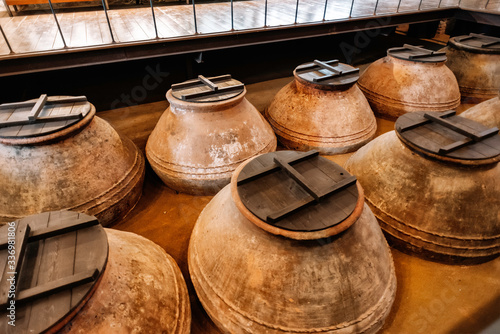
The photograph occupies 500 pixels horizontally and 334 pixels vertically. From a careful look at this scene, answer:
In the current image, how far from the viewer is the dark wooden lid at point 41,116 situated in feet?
9.64

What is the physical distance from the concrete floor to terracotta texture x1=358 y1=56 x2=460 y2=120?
129 inches

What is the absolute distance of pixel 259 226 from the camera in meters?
2.06

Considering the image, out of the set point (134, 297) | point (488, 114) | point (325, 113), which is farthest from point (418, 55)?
point (134, 297)

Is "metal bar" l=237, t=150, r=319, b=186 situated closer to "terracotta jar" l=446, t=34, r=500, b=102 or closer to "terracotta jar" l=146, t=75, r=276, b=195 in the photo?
"terracotta jar" l=146, t=75, r=276, b=195

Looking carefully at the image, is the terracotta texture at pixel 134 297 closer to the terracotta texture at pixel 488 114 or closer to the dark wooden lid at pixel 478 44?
the terracotta texture at pixel 488 114

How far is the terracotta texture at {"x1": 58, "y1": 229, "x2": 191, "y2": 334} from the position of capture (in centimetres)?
182

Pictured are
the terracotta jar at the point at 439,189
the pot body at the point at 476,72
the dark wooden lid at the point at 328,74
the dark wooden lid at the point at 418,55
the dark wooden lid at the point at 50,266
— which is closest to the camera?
the dark wooden lid at the point at 50,266

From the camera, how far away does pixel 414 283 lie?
10.0ft

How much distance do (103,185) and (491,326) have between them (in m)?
4.40

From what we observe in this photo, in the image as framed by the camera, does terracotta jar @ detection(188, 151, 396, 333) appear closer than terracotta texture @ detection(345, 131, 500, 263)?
Result: Yes

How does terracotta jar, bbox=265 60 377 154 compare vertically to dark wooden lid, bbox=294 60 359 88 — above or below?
below

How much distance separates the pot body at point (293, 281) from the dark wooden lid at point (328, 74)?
8.78 feet

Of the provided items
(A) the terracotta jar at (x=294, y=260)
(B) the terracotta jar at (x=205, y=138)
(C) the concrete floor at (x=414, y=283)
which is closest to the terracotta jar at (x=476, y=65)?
(C) the concrete floor at (x=414, y=283)

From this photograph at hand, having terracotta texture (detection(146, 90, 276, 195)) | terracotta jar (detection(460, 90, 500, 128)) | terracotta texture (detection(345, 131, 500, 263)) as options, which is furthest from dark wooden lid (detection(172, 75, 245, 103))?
terracotta jar (detection(460, 90, 500, 128))
